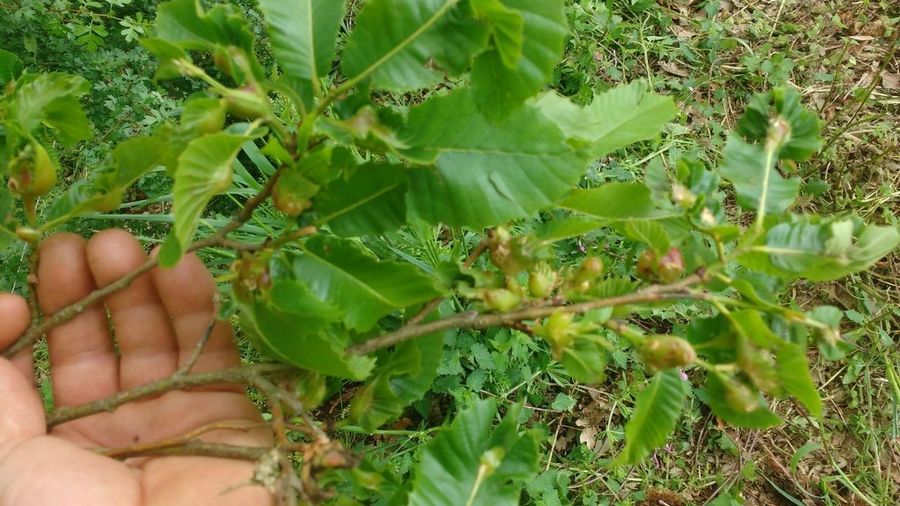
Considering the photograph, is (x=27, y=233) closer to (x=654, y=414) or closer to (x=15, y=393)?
(x=15, y=393)

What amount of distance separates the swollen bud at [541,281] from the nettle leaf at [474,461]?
239 mm

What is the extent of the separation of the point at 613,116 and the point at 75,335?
122 centimetres

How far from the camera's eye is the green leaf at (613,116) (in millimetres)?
1191

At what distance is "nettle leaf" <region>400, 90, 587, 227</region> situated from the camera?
0.96m

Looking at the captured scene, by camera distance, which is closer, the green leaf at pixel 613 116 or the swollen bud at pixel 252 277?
the swollen bud at pixel 252 277

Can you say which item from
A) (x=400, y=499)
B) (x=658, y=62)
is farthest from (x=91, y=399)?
(x=658, y=62)

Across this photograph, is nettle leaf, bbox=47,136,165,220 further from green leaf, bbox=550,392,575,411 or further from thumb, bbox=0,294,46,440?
green leaf, bbox=550,392,575,411

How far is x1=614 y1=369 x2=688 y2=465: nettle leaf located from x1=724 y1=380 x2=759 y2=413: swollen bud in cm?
9

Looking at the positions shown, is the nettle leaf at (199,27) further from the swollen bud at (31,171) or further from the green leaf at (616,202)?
the green leaf at (616,202)

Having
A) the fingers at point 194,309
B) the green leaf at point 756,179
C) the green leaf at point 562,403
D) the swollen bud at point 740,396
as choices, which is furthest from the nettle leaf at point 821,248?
the green leaf at point 562,403

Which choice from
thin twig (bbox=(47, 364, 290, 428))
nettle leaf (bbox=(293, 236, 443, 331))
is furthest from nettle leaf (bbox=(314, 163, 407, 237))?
thin twig (bbox=(47, 364, 290, 428))

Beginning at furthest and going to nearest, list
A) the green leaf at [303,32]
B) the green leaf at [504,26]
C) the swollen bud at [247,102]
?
the green leaf at [303,32] → the swollen bud at [247,102] → the green leaf at [504,26]

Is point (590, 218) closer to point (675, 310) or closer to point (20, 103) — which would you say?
point (20, 103)

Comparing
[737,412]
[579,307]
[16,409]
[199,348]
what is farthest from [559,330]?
[16,409]
